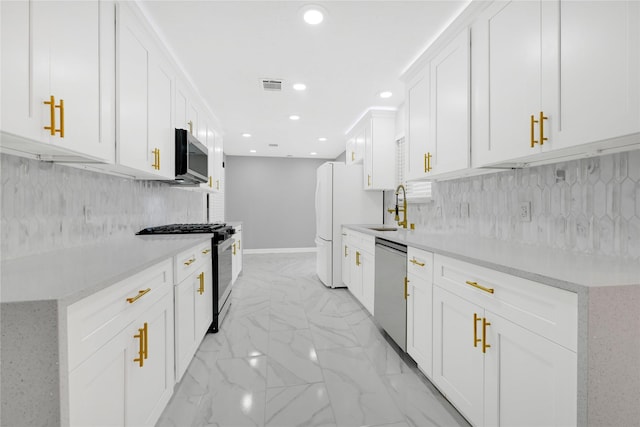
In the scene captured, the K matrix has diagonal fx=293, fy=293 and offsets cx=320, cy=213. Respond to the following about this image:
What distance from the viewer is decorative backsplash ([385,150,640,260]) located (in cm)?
134

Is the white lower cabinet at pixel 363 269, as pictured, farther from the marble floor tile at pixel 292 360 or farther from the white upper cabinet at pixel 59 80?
the white upper cabinet at pixel 59 80

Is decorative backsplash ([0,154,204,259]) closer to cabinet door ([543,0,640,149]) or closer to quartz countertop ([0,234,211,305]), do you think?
quartz countertop ([0,234,211,305])

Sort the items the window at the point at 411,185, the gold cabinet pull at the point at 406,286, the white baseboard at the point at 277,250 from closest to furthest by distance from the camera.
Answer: the gold cabinet pull at the point at 406,286, the window at the point at 411,185, the white baseboard at the point at 277,250

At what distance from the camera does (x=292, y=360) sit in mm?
2203

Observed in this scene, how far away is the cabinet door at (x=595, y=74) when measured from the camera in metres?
1.04

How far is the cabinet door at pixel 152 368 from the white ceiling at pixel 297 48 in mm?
1872

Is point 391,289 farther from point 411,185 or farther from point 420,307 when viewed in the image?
point 411,185

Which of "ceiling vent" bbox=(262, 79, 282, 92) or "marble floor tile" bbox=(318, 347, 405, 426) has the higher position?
"ceiling vent" bbox=(262, 79, 282, 92)

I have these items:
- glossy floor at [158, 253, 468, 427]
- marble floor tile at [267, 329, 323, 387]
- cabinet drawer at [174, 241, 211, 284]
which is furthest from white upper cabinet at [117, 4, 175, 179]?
marble floor tile at [267, 329, 323, 387]

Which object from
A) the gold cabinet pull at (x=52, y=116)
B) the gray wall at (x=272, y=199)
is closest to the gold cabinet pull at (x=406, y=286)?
the gold cabinet pull at (x=52, y=116)

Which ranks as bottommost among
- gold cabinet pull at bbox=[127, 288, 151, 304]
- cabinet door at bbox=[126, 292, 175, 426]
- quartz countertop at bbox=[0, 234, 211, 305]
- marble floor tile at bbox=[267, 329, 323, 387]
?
marble floor tile at bbox=[267, 329, 323, 387]

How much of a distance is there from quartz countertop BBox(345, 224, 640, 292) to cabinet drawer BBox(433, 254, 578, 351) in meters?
0.04

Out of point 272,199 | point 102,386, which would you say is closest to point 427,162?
point 102,386

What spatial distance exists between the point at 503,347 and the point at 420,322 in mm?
741
